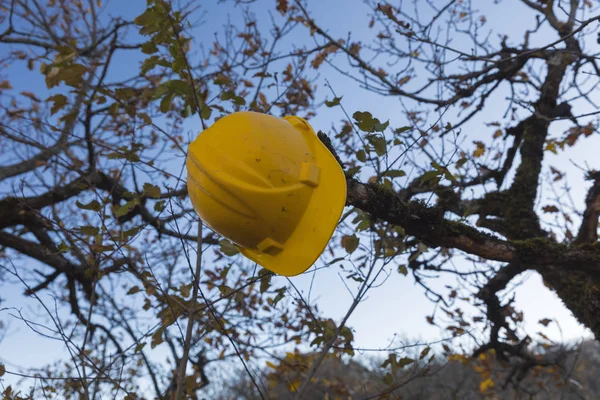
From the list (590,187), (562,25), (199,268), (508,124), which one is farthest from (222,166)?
(562,25)

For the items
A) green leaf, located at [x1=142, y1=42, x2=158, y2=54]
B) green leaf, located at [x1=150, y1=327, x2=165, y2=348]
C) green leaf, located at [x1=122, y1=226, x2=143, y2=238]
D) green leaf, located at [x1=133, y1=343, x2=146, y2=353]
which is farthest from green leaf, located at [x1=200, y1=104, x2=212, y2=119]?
green leaf, located at [x1=133, y1=343, x2=146, y2=353]

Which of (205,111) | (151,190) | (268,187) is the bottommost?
(268,187)

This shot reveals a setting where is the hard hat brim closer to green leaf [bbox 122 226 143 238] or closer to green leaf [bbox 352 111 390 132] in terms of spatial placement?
green leaf [bbox 352 111 390 132]

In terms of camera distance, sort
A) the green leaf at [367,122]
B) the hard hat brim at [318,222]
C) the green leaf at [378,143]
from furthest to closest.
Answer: the green leaf at [378,143]
the green leaf at [367,122]
the hard hat brim at [318,222]

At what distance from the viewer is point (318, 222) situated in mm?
1507

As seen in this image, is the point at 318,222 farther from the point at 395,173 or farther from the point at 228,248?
the point at 395,173

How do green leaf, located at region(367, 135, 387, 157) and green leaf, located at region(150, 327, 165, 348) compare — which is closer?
green leaf, located at region(367, 135, 387, 157)

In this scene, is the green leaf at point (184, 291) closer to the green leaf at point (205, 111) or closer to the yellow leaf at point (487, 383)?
the green leaf at point (205, 111)

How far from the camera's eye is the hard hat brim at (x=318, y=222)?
1.48m

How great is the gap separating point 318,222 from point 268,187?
0.21m

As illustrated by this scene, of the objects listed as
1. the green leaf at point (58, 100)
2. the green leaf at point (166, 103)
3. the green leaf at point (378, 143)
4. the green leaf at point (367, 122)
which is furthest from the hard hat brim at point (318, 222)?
the green leaf at point (58, 100)

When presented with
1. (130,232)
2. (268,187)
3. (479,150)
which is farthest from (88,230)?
(479,150)

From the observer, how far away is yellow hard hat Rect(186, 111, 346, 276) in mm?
1482

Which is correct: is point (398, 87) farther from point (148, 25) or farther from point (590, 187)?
point (148, 25)
